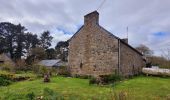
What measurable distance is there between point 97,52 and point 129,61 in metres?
4.96

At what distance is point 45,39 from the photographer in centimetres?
8581

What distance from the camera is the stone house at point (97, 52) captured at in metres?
28.6

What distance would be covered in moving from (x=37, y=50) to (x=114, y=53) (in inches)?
1711

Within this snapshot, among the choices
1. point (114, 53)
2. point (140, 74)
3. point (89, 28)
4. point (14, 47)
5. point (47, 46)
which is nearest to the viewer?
point (114, 53)

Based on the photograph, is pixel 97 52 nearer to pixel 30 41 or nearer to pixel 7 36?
pixel 30 41

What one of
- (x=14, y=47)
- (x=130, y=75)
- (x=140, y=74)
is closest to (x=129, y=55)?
(x=130, y=75)

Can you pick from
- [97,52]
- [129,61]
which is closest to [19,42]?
[97,52]

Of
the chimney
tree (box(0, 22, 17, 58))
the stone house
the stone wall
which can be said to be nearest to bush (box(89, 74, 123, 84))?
the stone house

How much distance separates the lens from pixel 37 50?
224 ft

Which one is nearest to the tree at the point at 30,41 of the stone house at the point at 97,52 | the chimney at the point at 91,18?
the stone house at the point at 97,52

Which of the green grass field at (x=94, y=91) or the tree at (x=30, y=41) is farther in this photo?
the tree at (x=30, y=41)

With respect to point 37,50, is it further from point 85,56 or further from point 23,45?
point 85,56

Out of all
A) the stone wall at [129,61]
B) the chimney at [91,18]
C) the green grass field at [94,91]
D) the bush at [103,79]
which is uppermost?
the chimney at [91,18]

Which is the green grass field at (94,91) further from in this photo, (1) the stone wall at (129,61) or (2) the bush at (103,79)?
(1) the stone wall at (129,61)
